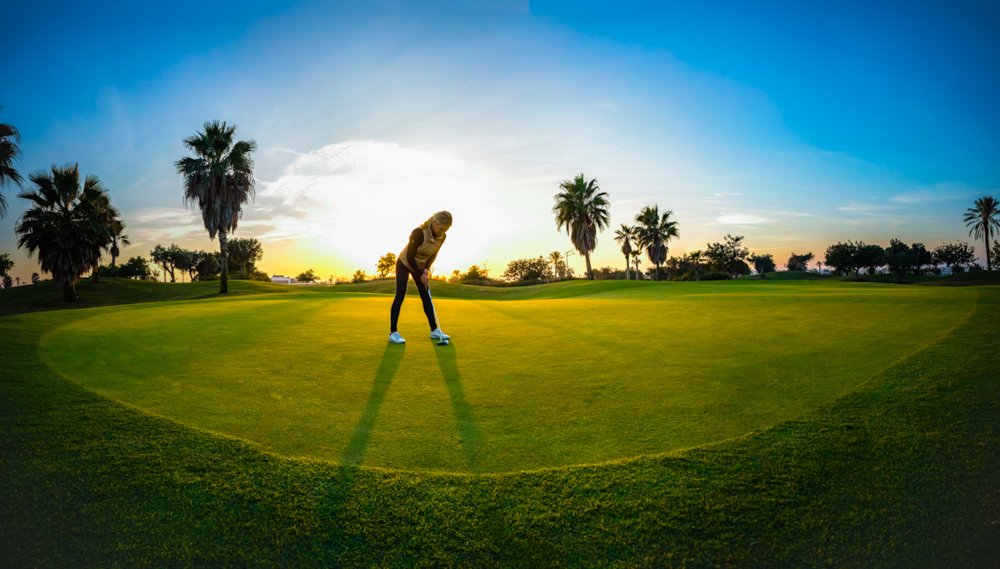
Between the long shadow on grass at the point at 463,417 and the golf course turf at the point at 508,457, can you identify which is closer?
the golf course turf at the point at 508,457

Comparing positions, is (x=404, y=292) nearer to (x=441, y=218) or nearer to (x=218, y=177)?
(x=441, y=218)

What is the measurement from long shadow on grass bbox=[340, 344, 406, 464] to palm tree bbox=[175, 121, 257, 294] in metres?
34.7

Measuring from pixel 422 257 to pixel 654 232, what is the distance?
6708 cm

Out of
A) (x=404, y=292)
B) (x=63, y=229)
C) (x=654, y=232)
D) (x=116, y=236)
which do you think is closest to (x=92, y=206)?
(x=63, y=229)

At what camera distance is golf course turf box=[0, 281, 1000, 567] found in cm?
246

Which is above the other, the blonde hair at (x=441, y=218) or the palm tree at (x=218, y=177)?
the palm tree at (x=218, y=177)

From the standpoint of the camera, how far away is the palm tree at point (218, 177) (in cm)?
3334

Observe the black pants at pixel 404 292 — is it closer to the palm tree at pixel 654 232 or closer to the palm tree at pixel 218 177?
the palm tree at pixel 218 177

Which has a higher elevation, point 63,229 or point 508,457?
point 63,229

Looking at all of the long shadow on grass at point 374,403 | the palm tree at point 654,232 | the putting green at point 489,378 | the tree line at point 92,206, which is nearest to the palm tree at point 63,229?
the tree line at point 92,206

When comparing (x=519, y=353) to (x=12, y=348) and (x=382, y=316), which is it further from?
(x=12, y=348)

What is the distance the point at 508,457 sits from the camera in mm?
3098

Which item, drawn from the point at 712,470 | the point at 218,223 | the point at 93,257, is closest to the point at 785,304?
the point at 712,470

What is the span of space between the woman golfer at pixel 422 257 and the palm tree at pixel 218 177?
33566mm
